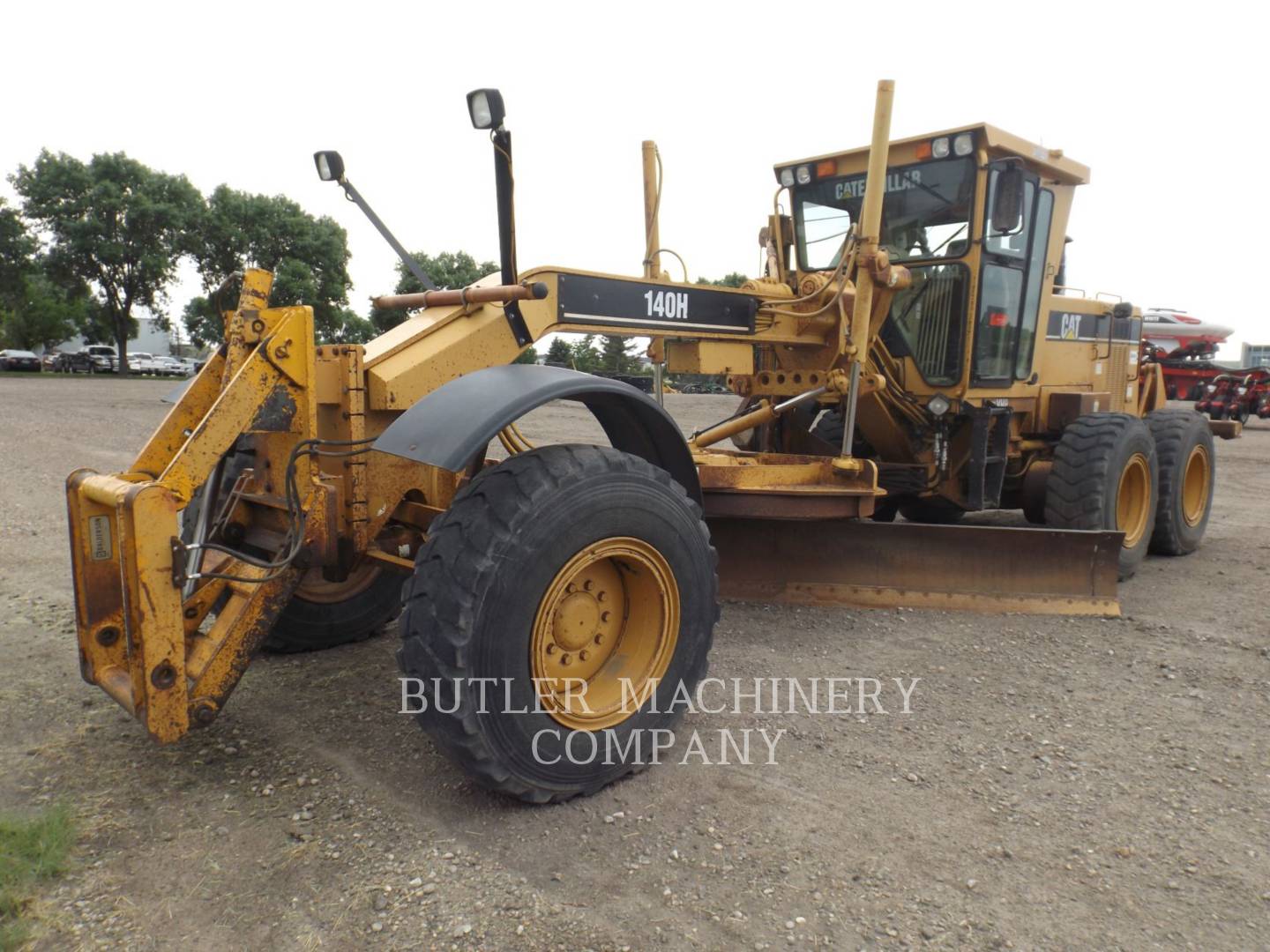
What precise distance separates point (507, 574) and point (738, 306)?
246 cm

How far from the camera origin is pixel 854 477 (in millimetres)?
4820

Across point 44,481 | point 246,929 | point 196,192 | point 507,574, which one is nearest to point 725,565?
point 507,574

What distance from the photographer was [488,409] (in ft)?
9.21

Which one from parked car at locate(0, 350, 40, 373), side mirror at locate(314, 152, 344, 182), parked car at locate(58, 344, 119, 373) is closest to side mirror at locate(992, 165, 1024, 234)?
side mirror at locate(314, 152, 344, 182)

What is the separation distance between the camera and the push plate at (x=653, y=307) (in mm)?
3797

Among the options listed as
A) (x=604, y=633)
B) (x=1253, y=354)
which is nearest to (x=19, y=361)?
(x=604, y=633)

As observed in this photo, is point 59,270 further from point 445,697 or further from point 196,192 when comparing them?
point 445,697

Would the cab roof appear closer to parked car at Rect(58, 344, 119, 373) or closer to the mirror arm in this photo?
the mirror arm

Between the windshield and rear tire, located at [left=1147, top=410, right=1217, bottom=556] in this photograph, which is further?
rear tire, located at [left=1147, top=410, right=1217, bottom=556]

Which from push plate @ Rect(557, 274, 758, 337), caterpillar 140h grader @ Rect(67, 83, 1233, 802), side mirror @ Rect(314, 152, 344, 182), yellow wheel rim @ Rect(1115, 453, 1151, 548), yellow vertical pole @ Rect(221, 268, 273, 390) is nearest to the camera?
caterpillar 140h grader @ Rect(67, 83, 1233, 802)

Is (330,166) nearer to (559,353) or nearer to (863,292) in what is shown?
(863,292)

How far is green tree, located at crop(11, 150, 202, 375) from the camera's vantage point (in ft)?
109

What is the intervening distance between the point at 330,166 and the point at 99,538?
1.74m

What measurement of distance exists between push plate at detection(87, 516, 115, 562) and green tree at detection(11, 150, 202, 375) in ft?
118
